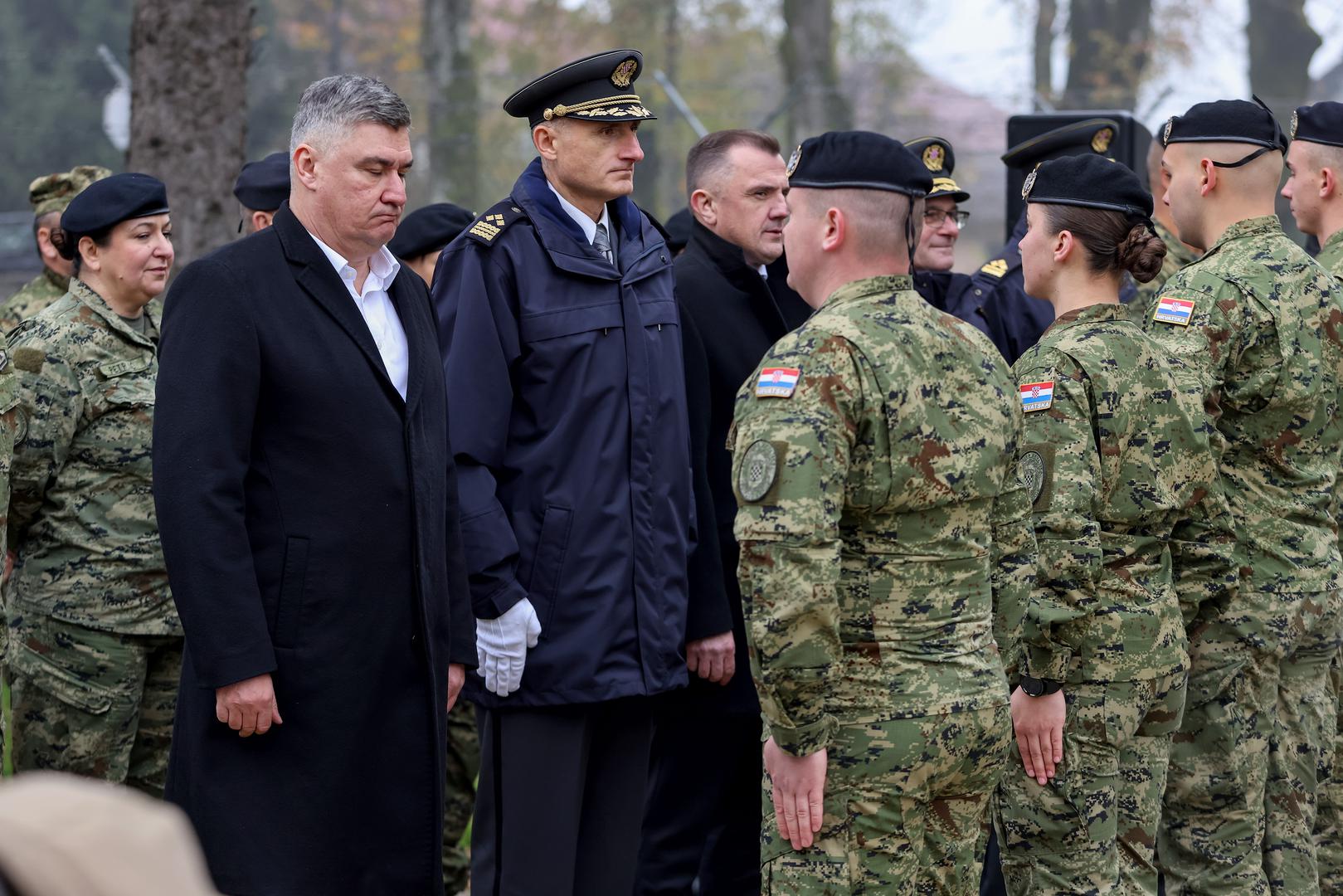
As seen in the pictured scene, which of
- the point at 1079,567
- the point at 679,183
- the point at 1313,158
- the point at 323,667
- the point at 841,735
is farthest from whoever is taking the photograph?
the point at 679,183

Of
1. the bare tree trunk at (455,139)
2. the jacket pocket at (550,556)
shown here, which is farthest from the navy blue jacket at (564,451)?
the bare tree trunk at (455,139)

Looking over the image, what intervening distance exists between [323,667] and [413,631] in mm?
235

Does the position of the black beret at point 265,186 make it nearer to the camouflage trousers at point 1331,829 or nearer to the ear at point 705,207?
the ear at point 705,207

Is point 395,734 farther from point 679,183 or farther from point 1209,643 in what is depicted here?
point 679,183

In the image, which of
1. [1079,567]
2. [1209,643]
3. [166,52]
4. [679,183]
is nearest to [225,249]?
[1079,567]

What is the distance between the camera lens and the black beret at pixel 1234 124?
176 inches

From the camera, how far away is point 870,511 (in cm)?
302

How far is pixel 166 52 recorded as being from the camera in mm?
7156

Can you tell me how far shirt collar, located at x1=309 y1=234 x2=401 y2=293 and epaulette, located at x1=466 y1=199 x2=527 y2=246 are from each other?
278 mm

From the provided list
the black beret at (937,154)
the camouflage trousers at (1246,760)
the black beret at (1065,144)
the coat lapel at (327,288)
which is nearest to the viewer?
the coat lapel at (327,288)

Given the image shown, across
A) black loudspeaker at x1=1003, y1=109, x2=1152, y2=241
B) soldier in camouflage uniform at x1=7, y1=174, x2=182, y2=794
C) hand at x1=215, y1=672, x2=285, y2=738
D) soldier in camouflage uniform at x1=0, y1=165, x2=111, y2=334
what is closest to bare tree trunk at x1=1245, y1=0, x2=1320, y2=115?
black loudspeaker at x1=1003, y1=109, x2=1152, y2=241

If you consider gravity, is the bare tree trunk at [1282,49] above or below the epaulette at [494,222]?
above

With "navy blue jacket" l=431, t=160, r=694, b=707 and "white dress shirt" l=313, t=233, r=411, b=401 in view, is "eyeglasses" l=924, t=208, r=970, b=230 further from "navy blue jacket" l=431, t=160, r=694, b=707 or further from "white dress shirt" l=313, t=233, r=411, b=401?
"white dress shirt" l=313, t=233, r=411, b=401

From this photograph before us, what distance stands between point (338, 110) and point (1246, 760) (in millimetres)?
3119
